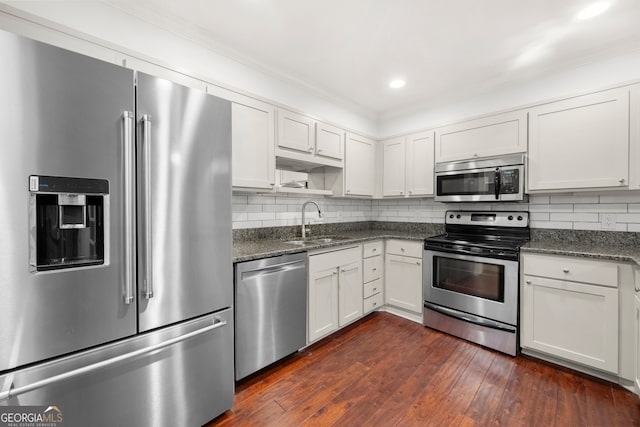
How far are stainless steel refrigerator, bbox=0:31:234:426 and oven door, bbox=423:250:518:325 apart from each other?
7.07ft

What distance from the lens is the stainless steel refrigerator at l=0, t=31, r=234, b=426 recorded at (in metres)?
1.00

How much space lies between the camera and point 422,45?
2.19 metres

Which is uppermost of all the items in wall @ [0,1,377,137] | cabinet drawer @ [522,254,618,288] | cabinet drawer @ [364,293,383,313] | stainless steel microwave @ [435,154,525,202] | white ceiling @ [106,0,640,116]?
white ceiling @ [106,0,640,116]

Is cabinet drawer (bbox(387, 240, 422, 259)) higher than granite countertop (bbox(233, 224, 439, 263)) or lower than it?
lower

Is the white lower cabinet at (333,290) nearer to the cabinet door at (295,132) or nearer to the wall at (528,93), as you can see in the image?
the cabinet door at (295,132)

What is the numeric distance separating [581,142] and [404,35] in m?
1.76

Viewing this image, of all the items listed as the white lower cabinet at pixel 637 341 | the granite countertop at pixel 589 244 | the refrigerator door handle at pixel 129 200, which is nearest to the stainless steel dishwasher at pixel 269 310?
the refrigerator door handle at pixel 129 200

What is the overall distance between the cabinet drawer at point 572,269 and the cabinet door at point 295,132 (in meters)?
2.21

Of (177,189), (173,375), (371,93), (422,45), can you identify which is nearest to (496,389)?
(173,375)

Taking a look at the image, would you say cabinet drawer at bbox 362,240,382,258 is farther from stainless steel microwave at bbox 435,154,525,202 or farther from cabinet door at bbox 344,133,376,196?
stainless steel microwave at bbox 435,154,525,202

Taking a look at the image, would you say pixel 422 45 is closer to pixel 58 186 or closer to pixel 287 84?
pixel 287 84

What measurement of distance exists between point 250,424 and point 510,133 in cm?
325
